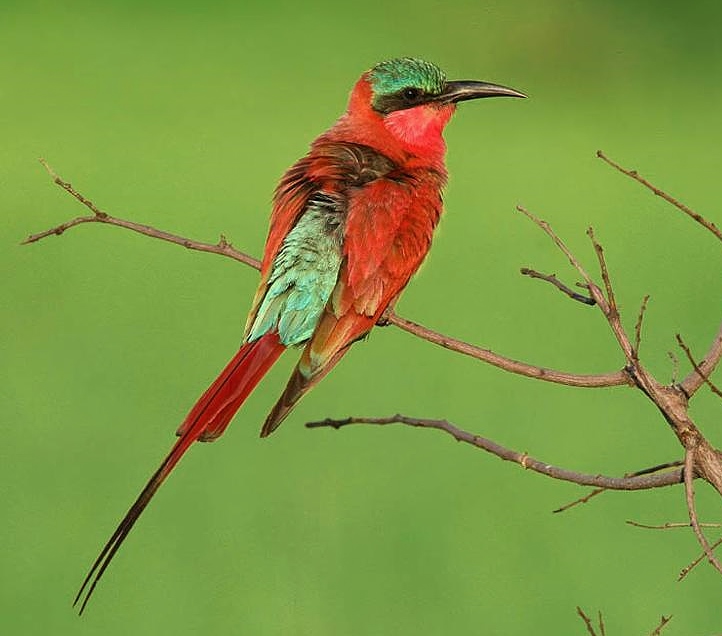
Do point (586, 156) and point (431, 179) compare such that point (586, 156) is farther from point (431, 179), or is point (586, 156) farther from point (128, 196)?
point (431, 179)

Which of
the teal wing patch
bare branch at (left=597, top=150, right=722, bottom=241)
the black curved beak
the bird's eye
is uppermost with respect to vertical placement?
bare branch at (left=597, top=150, right=722, bottom=241)

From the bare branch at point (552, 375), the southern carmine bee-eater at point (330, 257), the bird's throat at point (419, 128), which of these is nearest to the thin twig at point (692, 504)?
the bare branch at point (552, 375)

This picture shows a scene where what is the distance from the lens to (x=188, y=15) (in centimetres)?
1180

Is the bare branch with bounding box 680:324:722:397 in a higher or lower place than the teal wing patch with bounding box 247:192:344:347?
higher

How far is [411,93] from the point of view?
2.72m

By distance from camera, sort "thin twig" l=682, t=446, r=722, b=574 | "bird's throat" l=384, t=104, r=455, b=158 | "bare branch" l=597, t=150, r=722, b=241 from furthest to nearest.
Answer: "bird's throat" l=384, t=104, r=455, b=158, "bare branch" l=597, t=150, r=722, b=241, "thin twig" l=682, t=446, r=722, b=574

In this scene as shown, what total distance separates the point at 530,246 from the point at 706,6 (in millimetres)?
5901

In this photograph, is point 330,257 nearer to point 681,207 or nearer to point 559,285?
point 559,285

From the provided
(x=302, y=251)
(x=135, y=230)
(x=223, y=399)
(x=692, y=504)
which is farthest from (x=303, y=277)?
(x=692, y=504)

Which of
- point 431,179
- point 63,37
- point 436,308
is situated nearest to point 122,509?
point 436,308

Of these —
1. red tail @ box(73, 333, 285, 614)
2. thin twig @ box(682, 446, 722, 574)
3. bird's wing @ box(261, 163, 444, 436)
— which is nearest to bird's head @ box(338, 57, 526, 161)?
bird's wing @ box(261, 163, 444, 436)

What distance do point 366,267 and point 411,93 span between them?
1.80 ft

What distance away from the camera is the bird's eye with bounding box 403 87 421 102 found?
2713mm

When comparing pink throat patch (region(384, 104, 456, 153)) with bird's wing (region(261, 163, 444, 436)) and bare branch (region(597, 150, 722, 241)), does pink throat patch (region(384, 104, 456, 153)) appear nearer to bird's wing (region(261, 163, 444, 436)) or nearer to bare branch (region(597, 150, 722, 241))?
bird's wing (region(261, 163, 444, 436))
